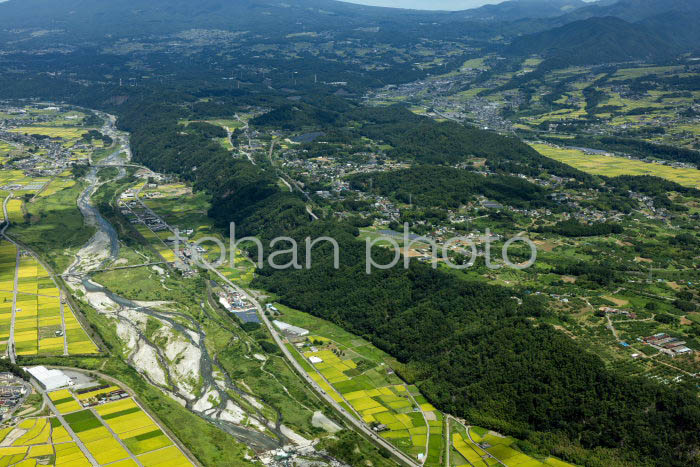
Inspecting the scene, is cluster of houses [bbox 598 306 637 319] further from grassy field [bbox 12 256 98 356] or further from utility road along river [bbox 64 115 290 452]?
grassy field [bbox 12 256 98 356]

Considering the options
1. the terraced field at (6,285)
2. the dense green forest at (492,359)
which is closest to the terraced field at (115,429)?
the terraced field at (6,285)

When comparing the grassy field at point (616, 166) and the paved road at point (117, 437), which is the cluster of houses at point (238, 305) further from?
the grassy field at point (616, 166)

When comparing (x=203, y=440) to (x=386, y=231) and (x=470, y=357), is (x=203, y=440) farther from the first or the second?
(x=386, y=231)

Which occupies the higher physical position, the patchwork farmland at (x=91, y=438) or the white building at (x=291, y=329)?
the patchwork farmland at (x=91, y=438)

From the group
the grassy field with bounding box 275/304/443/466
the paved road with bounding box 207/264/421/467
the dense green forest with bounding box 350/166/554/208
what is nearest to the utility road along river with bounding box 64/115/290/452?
the paved road with bounding box 207/264/421/467

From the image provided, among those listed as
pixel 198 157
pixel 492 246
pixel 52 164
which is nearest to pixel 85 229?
pixel 198 157

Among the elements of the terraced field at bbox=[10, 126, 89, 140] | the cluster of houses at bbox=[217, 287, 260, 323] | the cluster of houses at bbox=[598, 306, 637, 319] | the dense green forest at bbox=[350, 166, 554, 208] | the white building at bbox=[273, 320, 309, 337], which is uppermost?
the cluster of houses at bbox=[598, 306, 637, 319]
